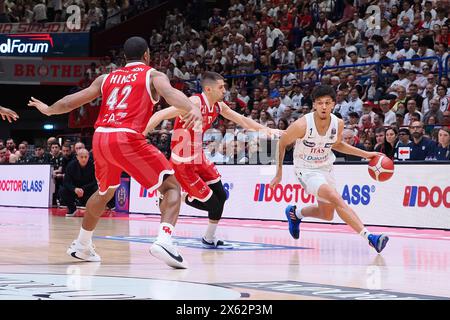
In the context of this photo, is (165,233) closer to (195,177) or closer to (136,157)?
(136,157)

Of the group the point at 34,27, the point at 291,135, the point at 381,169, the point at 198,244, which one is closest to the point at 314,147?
the point at 291,135

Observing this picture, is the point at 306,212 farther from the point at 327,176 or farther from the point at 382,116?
the point at 382,116

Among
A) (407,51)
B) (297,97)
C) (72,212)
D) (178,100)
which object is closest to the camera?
(178,100)

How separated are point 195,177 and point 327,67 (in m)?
9.99

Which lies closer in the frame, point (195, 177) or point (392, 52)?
point (195, 177)

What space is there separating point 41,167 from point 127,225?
754cm

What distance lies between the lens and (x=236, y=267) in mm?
8422

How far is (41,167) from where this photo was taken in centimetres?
2206

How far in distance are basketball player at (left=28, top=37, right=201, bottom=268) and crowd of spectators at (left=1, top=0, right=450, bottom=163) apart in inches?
305

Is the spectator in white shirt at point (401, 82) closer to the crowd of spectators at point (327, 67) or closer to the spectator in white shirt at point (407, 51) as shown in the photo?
the crowd of spectators at point (327, 67)

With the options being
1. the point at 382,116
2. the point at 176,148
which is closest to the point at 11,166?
the point at 382,116

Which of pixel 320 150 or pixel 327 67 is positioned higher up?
pixel 327 67

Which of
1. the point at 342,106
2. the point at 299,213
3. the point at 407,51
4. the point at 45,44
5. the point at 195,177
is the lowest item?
the point at 299,213

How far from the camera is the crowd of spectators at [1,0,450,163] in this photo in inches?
659
